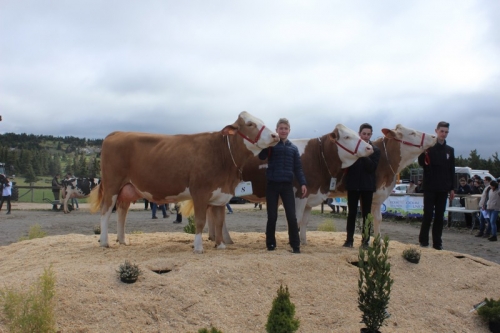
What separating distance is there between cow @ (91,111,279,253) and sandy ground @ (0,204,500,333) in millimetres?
840

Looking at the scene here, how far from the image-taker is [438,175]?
8.60 metres

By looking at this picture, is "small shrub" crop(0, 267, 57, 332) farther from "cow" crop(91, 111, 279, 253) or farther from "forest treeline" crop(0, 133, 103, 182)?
"forest treeline" crop(0, 133, 103, 182)

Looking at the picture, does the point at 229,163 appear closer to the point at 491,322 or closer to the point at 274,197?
the point at 274,197

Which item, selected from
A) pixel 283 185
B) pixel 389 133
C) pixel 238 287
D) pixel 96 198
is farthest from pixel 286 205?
pixel 96 198

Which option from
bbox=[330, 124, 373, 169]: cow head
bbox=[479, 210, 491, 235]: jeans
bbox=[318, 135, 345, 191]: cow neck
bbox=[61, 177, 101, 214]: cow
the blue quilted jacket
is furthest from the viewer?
bbox=[61, 177, 101, 214]: cow

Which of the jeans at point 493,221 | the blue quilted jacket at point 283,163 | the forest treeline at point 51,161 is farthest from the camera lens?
the forest treeline at point 51,161

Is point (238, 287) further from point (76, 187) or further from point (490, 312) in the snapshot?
point (76, 187)

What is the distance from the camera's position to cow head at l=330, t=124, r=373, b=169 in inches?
317

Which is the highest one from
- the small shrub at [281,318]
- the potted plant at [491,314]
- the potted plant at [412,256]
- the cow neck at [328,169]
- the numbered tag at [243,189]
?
the cow neck at [328,169]

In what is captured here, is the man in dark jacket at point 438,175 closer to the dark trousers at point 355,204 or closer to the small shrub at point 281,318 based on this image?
the dark trousers at point 355,204

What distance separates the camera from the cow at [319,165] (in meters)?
8.19

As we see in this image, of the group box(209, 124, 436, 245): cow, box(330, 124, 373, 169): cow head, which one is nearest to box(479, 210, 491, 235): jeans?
box(209, 124, 436, 245): cow

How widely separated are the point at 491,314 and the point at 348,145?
138 inches

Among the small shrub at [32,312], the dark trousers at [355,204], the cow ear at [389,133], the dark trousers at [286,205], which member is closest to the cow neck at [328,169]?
the dark trousers at [355,204]
